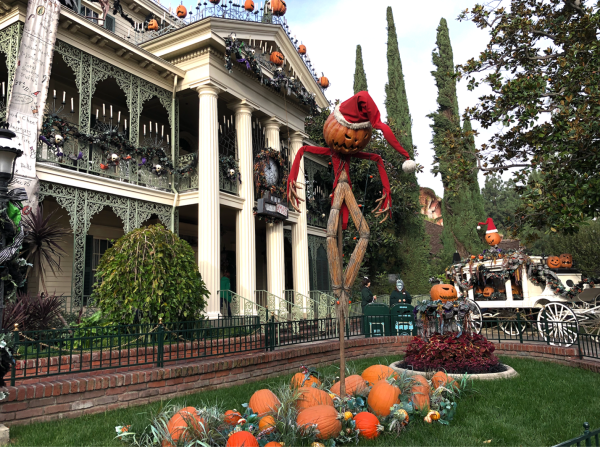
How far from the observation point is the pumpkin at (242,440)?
3.61m

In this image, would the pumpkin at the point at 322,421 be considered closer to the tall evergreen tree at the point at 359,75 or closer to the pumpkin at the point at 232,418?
the pumpkin at the point at 232,418

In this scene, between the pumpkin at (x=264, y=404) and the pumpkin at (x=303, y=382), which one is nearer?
the pumpkin at (x=264, y=404)

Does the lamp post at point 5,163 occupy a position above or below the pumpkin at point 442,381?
above

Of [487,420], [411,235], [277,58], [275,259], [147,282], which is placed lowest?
[487,420]

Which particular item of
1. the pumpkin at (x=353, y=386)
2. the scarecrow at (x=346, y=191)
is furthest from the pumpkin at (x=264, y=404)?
the pumpkin at (x=353, y=386)

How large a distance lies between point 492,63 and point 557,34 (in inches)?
63.7

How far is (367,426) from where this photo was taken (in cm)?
431

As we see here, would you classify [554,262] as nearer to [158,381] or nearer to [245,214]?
[245,214]

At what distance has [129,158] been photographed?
12.1m

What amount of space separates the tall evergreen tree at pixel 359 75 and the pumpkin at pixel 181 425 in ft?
92.5

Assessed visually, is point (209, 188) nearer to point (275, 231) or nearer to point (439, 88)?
point (275, 231)

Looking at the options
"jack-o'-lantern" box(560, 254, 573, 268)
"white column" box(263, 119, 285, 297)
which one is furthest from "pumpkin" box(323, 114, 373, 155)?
"white column" box(263, 119, 285, 297)

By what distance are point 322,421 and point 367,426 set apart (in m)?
0.58

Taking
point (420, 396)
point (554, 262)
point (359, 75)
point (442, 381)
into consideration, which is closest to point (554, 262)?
point (554, 262)
